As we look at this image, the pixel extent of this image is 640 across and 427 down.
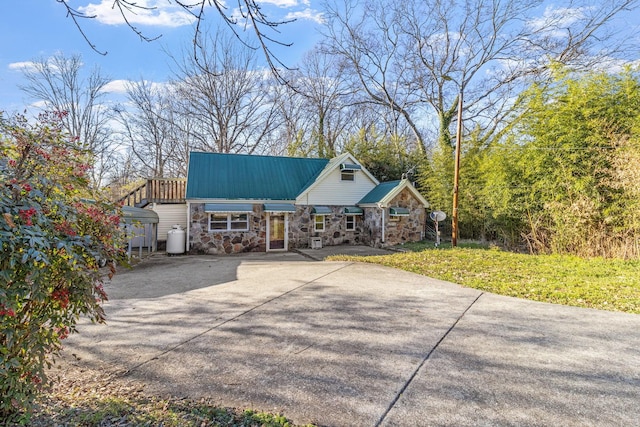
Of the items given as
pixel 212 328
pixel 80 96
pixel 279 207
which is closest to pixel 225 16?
pixel 212 328

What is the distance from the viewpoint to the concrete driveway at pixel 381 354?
2.52 meters

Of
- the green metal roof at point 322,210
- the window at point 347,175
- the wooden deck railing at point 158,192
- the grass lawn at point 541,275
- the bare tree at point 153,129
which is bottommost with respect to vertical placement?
the grass lawn at point 541,275

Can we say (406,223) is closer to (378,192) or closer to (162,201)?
(378,192)

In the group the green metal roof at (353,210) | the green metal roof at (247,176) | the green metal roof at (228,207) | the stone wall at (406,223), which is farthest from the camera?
the green metal roof at (353,210)

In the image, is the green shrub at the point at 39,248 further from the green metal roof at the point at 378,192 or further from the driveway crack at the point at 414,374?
the green metal roof at the point at 378,192

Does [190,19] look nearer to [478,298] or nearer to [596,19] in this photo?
[478,298]

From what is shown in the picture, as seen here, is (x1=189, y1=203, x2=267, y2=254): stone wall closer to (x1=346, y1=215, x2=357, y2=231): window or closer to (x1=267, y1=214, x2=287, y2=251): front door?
(x1=267, y1=214, x2=287, y2=251): front door

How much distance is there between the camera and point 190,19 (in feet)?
9.50

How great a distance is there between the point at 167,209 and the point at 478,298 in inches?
518

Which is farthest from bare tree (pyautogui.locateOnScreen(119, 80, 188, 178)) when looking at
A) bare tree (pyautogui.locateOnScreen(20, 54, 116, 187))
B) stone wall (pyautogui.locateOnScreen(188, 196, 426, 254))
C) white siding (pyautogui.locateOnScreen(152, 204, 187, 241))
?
stone wall (pyautogui.locateOnScreen(188, 196, 426, 254))

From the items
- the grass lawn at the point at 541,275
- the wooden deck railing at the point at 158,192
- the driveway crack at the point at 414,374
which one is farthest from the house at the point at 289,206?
the driveway crack at the point at 414,374

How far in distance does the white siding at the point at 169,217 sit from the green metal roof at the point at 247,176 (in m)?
1.89

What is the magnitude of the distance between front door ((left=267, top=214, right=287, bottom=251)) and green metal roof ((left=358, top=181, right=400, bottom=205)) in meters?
3.92

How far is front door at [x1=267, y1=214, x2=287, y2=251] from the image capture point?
14.3m
